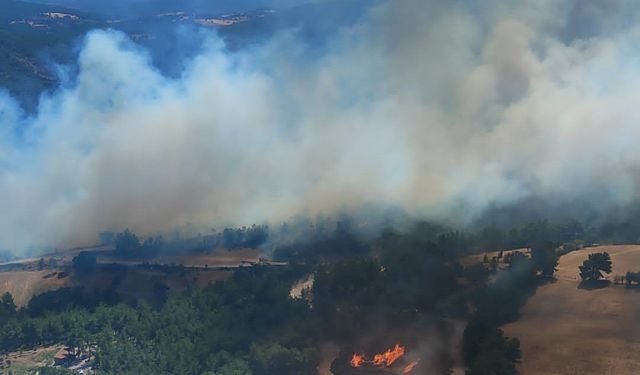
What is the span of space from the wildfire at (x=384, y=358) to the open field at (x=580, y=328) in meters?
3.71

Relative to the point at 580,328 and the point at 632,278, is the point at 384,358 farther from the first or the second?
the point at 632,278

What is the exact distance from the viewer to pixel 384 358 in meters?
24.8

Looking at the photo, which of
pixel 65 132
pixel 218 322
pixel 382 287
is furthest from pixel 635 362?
pixel 65 132

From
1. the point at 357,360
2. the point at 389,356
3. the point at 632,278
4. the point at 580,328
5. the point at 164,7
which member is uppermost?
the point at 164,7

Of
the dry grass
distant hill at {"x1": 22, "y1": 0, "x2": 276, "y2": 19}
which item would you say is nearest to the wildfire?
the dry grass

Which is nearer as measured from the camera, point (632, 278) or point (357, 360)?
point (357, 360)

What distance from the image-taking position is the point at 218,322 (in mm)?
28562

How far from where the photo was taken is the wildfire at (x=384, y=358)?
2456cm

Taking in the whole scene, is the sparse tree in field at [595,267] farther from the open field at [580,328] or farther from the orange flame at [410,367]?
the orange flame at [410,367]

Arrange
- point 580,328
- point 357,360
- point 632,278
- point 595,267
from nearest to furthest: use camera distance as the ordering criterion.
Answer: point 580,328 → point 357,360 → point 632,278 → point 595,267

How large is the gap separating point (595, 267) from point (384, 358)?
853 centimetres

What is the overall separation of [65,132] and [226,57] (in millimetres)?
13581

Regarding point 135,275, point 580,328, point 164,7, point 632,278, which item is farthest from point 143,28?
point 580,328

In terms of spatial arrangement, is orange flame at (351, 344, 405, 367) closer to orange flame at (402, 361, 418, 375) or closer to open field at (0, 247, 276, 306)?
orange flame at (402, 361, 418, 375)
